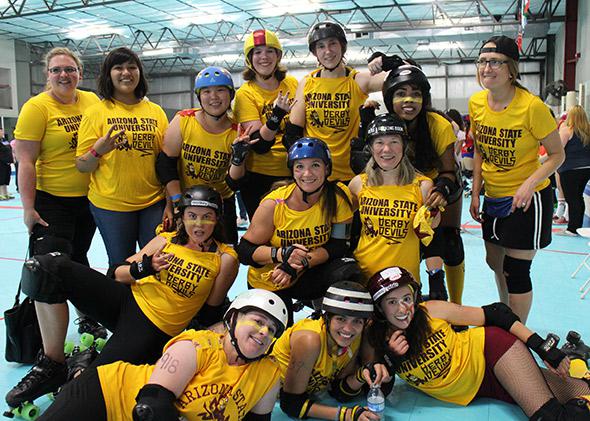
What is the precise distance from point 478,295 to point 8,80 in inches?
904

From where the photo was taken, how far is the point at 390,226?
3004 mm

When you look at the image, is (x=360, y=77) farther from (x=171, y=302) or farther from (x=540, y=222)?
(x=171, y=302)

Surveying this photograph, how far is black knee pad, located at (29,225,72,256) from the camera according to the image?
3143mm

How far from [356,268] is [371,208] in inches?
14.3

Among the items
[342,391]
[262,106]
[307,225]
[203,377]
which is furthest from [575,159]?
[203,377]

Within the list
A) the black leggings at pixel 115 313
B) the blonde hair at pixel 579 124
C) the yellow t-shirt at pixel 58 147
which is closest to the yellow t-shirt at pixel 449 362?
the black leggings at pixel 115 313

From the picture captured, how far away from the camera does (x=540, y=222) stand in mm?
3301

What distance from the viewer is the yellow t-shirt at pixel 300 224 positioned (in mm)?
3066

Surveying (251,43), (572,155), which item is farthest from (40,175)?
(572,155)

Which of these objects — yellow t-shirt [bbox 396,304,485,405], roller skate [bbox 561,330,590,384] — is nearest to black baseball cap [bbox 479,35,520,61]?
yellow t-shirt [bbox 396,304,485,405]

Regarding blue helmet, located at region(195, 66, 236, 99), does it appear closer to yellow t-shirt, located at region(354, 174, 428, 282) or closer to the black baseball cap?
yellow t-shirt, located at region(354, 174, 428, 282)

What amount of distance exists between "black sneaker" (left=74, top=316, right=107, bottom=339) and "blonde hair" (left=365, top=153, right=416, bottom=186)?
2319 mm

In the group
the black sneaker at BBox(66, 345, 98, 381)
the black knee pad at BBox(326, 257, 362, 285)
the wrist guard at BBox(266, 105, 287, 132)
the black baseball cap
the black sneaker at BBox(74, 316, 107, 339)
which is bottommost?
the black sneaker at BBox(74, 316, 107, 339)

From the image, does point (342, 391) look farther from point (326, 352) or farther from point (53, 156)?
point (53, 156)
